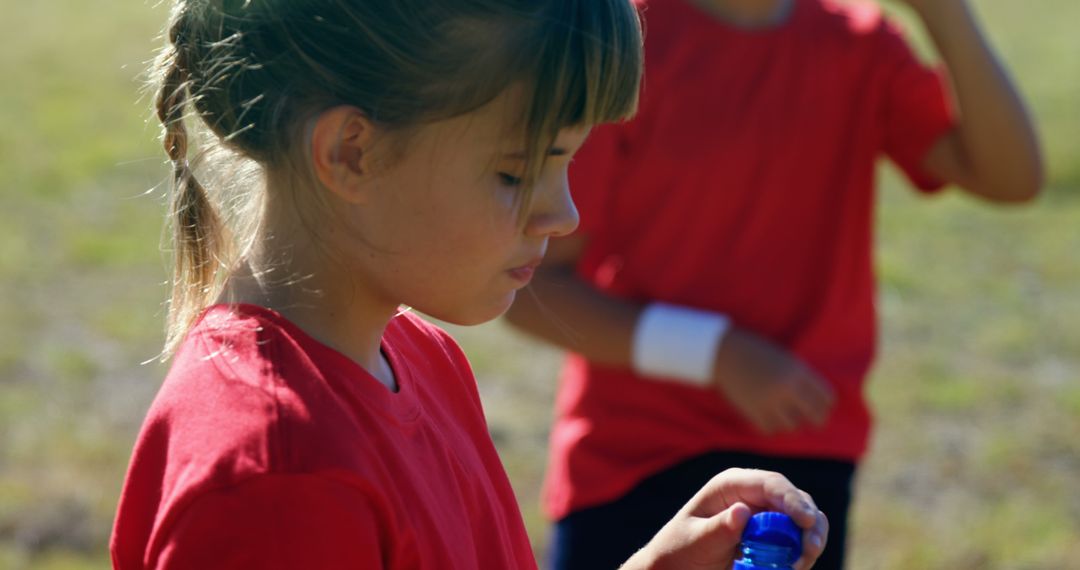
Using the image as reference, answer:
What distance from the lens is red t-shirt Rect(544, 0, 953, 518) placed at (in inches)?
98.7

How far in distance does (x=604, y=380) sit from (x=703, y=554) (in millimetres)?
1121

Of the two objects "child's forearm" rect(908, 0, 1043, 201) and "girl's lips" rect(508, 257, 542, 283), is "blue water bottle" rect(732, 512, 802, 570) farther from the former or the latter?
"child's forearm" rect(908, 0, 1043, 201)

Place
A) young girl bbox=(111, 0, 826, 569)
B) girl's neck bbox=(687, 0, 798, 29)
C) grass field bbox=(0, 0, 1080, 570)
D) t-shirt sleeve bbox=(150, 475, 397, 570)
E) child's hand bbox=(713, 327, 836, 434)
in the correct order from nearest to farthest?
t-shirt sleeve bbox=(150, 475, 397, 570) < young girl bbox=(111, 0, 826, 569) < child's hand bbox=(713, 327, 836, 434) < girl's neck bbox=(687, 0, 798, 29) < grass field bbox=(0, 0, 1080, 570)

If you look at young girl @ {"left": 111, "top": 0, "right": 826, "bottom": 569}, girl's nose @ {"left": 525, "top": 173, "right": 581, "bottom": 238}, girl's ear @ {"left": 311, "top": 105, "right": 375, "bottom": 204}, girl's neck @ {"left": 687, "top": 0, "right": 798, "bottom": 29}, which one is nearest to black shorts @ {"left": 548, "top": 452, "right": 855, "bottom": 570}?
girl's neck @ {"left": 687, "top": 0, "right": 798, "bottom": 29}

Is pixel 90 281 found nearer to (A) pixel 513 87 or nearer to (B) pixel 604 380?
(B) pixel 604 380

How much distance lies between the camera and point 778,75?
8.34ft

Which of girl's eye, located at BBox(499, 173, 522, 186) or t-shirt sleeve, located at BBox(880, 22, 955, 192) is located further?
t-shirt sleeve, located at BBox(880, 22, 955, 192)

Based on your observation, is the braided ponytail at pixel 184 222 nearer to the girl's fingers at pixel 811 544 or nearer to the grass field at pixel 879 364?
the girl's fingers at pixel 811 544

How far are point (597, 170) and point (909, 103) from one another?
60 cm

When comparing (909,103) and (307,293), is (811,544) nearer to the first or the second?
(307,293)

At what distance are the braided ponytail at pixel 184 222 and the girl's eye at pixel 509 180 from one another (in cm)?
29

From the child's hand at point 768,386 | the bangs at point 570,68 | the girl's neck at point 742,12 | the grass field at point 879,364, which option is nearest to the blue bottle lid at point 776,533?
the bangs at point 570,68

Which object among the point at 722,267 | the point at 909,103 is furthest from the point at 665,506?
the point at 909,103

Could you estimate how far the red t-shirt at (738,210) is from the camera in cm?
251
